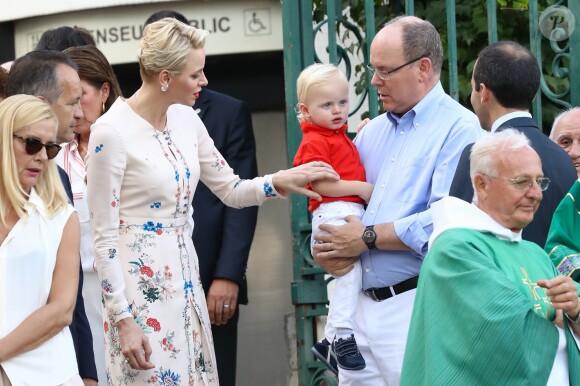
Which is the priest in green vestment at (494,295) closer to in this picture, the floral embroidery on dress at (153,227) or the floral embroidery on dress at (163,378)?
the floral embroidery on dress at (163,378)

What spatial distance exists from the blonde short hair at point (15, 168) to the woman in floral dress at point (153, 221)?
0.50 metres

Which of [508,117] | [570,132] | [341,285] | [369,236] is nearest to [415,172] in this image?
[369,236]

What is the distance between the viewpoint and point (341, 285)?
5531mm

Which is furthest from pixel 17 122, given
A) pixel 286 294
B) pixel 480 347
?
pixel 286 294

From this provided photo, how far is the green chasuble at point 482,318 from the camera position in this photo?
433 centimetres

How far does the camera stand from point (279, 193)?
570 cm

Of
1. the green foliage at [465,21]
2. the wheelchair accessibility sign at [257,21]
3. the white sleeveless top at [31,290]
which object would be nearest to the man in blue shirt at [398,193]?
the green foliage at [465,21]

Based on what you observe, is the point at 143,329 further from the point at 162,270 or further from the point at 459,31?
the point at 459,31

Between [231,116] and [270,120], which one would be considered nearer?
[231,116]

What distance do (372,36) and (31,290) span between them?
8.08 ft

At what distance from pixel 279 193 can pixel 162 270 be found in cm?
62

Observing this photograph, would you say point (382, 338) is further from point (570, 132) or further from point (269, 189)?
point (570, 132)

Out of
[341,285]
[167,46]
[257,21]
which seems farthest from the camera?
[257,21]

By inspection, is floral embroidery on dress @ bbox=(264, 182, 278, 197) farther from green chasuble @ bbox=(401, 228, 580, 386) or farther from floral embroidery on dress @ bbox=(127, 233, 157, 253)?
green chasuble @ bbox=(401, 228, 580, 386)
